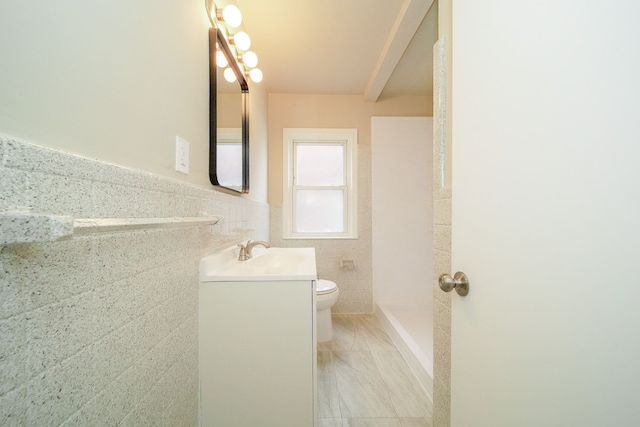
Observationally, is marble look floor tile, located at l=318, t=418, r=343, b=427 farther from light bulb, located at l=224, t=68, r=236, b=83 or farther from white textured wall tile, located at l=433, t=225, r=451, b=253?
light bulb, located at l=224, t=68, r=236, b=83

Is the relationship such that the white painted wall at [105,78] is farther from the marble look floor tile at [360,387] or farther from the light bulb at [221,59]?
the marble look floor tile at [360,387]

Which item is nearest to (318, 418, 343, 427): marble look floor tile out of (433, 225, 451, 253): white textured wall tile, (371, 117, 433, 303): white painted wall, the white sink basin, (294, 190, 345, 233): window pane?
the white sink basin

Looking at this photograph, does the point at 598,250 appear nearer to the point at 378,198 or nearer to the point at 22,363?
the point at 22,363

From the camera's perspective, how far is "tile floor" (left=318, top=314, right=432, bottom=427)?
1.28 m

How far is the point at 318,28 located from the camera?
5.61ft

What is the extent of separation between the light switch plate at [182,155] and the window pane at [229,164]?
0.23m

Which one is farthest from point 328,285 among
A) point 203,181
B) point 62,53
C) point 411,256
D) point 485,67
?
point 62,53

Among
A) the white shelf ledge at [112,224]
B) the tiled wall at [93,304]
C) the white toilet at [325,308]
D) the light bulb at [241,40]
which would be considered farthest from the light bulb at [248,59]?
the white toilet at [325,308]

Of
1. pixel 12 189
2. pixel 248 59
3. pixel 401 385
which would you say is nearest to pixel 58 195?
pixel 12 189

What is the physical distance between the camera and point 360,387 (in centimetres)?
150

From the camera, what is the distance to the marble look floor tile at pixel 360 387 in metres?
1.33

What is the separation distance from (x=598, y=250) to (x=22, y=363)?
90cm

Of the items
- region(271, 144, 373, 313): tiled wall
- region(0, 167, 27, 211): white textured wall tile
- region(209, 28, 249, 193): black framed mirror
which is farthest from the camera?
region(271, 144, 373, 313): tiled wall

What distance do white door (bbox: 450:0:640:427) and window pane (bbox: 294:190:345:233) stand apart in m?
2.10
